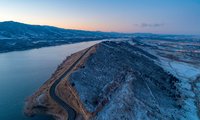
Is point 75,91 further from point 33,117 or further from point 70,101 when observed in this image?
point 33,117

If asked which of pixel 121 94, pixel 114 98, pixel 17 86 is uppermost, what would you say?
pixel 121 94

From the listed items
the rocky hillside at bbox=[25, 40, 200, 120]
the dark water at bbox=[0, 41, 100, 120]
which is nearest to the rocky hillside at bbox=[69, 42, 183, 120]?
the rocky hillside at bbox=[25, 40, 200, 120]

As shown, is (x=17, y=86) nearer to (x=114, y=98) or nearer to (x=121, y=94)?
(x=114, y=98)

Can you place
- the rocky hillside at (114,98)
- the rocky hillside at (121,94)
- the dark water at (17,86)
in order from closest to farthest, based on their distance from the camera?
the rocky hillside at (121,94)
the rocky hillside at (114,98)
the dark water at (17,86)

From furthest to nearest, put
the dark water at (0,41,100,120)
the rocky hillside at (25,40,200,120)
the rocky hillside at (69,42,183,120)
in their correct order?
the dark water at (0,41,100,120)
the rocky hillside at (25,40,200,120)
the rocky hillside at (69,42,183,120)

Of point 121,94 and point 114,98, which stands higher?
point 121,94

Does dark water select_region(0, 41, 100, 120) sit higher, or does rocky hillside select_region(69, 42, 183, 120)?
rocky hillside select_region(69, 42, 183, 120)

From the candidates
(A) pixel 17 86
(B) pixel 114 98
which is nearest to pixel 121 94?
(B) pixel 114 98

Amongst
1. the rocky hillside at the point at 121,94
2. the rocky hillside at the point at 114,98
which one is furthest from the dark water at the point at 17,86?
the rocky hillside at the point at 121,94

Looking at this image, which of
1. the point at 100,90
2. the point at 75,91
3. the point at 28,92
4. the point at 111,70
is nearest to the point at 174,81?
the point at 111,70

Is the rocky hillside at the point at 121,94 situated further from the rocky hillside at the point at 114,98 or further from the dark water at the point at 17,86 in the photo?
the dark water at the point at 17,86

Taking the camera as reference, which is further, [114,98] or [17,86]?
[17,86]

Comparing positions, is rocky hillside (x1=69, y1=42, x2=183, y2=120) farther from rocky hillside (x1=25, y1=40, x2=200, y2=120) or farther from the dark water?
the dark water
